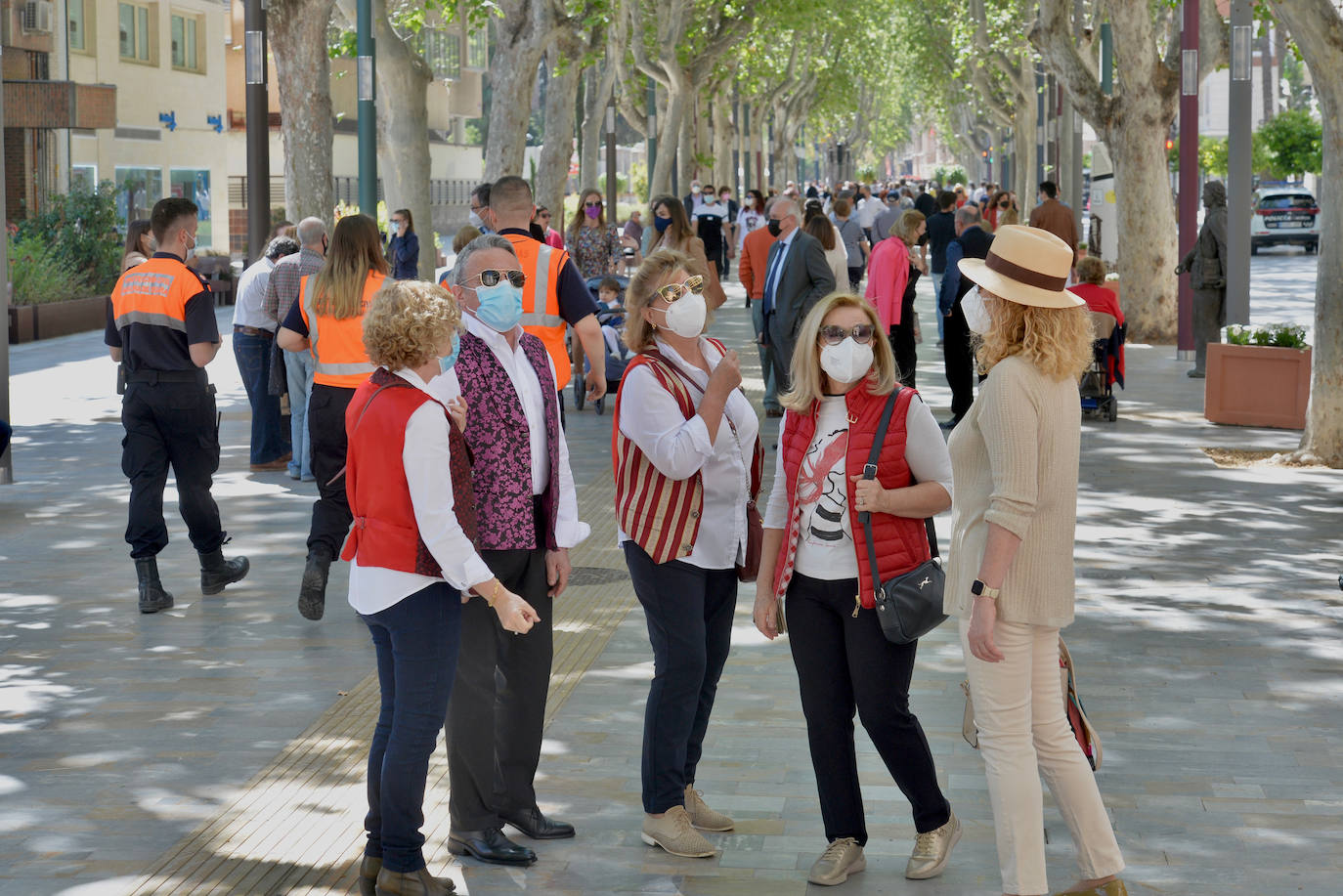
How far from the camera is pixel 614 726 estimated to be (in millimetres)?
6930

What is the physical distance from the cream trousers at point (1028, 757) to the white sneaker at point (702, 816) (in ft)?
3.76

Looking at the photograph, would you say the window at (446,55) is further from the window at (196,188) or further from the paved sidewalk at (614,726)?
the paved sidewalk at (614,726)

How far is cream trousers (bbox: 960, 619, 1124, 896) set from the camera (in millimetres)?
4707

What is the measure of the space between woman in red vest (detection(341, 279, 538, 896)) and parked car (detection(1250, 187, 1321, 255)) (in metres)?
45.4

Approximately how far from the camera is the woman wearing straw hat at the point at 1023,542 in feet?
15.0

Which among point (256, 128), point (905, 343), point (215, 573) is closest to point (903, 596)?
point (215, 573)

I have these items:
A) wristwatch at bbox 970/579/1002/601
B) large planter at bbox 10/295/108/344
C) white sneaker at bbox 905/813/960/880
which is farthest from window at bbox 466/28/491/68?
wristwatch at bbox 970/579/1002/601

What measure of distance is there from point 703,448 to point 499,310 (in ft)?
2.42

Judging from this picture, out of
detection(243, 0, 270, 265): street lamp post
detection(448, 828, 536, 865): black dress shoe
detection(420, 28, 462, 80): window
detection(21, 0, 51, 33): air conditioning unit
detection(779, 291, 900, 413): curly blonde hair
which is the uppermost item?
detection(420, 28, 462, 80): window

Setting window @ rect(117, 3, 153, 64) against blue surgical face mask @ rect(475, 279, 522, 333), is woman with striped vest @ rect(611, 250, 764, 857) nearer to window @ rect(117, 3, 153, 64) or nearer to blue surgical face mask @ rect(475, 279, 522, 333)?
blue surgical face mask @ rect(475, 279, 522, 333)

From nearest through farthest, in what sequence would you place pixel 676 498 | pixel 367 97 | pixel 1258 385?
pixel 676 498 → pixel 1258 385 → pixel 367 97

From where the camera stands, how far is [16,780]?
630cm

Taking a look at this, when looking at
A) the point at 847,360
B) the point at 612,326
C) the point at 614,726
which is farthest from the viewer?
the point at 612,326

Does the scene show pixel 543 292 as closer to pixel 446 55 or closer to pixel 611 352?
pixel 611 352
